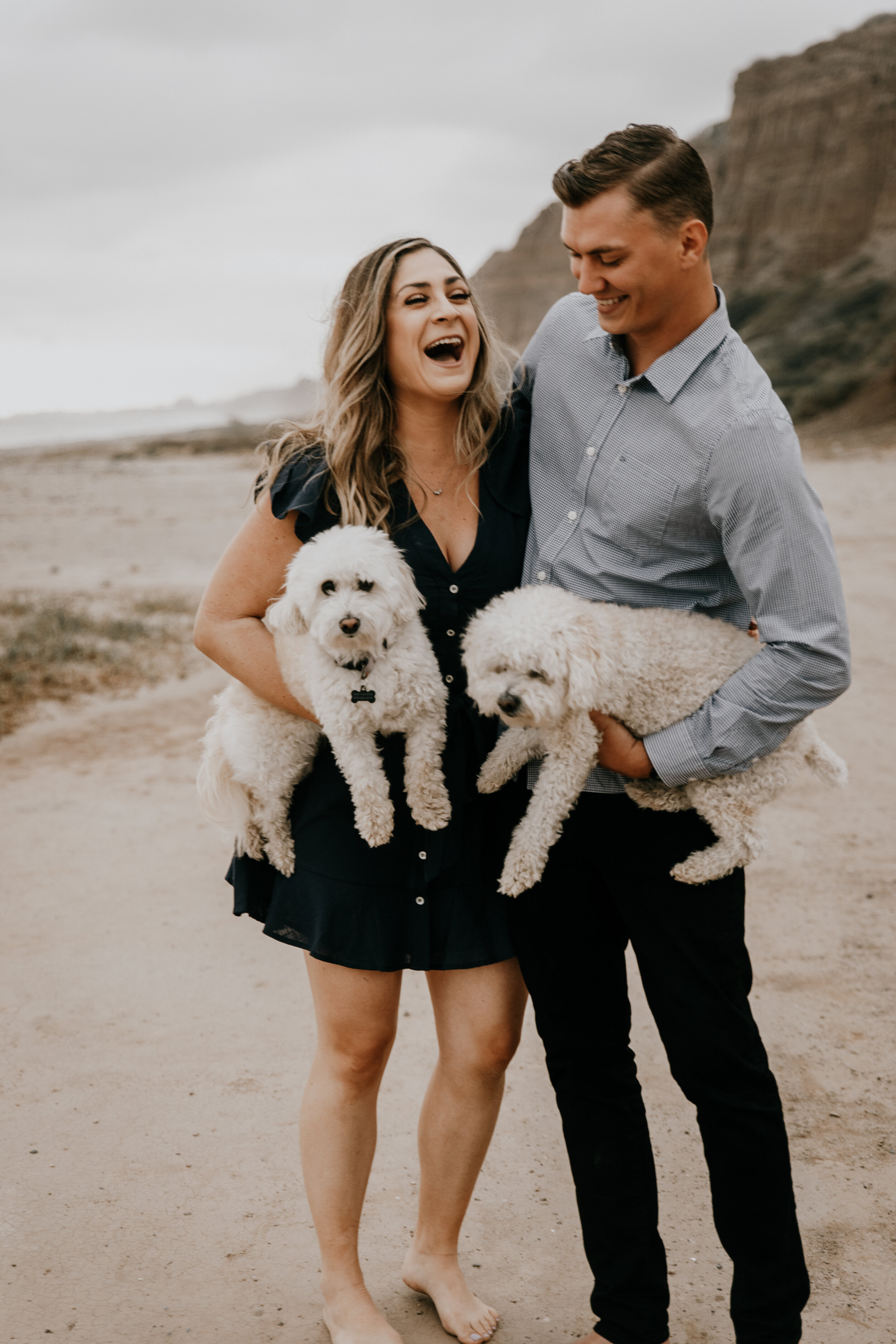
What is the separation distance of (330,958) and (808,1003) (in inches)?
102

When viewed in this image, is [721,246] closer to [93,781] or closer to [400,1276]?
[93,781]

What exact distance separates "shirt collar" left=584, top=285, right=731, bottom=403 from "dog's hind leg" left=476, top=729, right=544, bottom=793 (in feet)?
→ 2.80

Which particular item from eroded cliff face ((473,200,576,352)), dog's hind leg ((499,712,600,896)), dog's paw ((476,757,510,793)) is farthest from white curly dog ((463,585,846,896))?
eroded cliff face ((473,200,576,352))

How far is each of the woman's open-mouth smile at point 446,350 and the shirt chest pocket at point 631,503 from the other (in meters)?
0.52

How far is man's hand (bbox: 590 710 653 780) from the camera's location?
2301 millimetres

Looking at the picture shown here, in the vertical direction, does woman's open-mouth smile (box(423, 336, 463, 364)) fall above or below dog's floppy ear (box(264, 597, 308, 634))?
above

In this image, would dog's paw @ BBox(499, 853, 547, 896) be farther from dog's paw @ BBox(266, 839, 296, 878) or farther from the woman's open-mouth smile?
the woman's open-mouth smile

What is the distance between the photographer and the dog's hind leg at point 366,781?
7.95 feet

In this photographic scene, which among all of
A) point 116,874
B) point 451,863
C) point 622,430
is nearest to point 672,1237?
point 451,863

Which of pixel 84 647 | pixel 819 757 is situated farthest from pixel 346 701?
pixel 84 647

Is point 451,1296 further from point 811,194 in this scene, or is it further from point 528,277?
point 528,277

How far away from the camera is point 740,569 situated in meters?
2.12

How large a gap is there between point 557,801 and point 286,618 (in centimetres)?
82

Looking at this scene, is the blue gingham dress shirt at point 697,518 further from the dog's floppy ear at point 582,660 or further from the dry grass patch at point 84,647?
the dry grass patch at point 84,647
